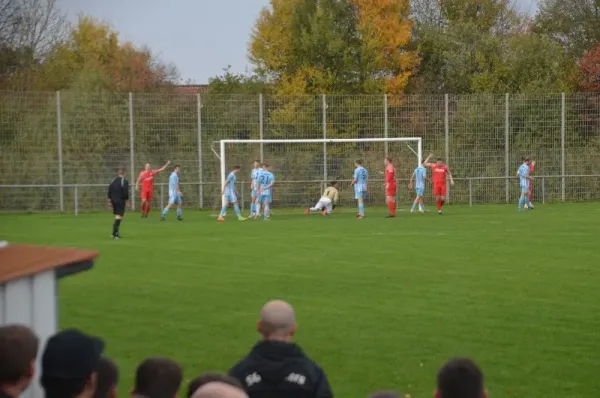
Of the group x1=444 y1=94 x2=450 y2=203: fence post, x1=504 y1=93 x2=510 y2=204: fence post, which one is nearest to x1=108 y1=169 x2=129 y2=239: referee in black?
x1=444 y1=94 x2=450 y2=203: fence post

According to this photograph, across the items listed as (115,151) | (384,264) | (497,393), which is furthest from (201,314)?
(115,151)

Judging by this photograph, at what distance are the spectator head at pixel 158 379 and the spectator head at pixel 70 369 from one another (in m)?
0.45

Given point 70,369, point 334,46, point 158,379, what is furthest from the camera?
point 334,46

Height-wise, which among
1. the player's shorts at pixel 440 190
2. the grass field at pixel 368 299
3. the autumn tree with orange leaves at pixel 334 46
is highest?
the autumn tree with orange leaves at pixel 334 46

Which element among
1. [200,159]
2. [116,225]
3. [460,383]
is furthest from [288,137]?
[460,383]

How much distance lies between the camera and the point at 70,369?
4.31 meters

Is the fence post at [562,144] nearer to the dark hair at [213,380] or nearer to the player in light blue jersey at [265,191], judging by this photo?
the player in light blue jersey at [265,191]

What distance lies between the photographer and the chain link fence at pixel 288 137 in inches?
1623

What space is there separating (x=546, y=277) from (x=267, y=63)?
135 feet

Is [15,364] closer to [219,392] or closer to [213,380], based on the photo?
[213,380]

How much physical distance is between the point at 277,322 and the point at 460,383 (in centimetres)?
141

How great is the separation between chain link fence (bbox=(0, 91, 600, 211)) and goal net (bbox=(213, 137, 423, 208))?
0.05 metres

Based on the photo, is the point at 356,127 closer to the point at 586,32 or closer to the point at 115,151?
the point at 115,151

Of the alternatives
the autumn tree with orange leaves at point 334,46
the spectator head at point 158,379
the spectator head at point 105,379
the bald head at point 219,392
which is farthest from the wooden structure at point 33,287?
the autumn tree with orange leaves at point 334,46
